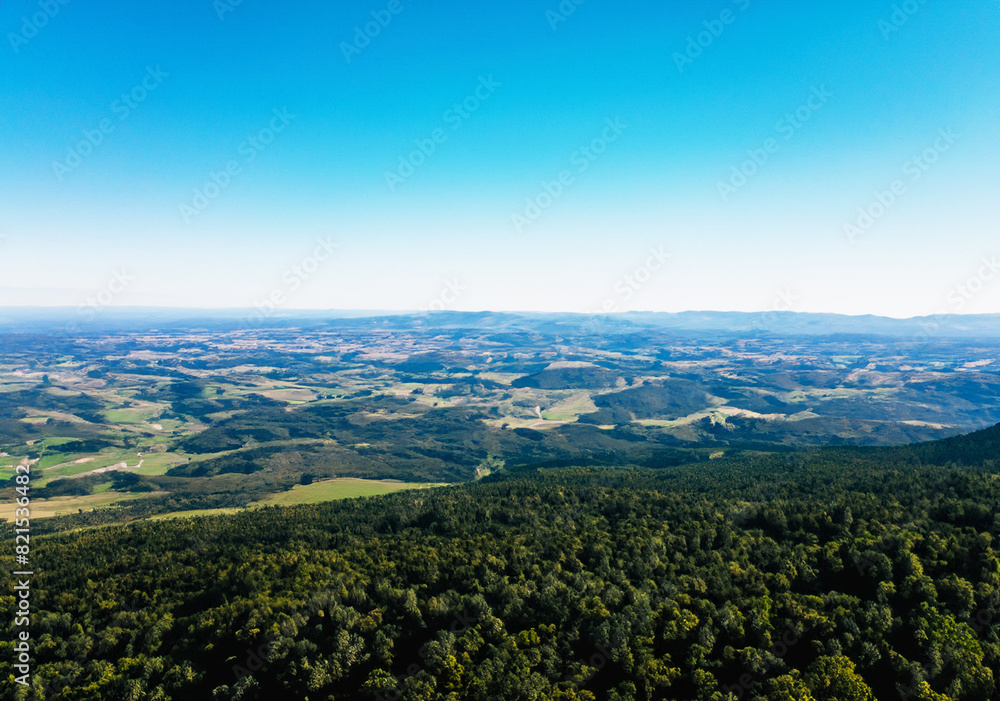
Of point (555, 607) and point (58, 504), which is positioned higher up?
point (555, 607)

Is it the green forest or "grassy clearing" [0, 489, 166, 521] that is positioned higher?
the green forest

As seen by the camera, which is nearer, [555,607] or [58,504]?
[555,607]

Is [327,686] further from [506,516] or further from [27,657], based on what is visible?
[506,516]

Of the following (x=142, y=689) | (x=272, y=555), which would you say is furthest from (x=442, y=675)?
(x=272, y=555)

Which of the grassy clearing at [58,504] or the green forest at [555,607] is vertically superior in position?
the green forest at [555,607]

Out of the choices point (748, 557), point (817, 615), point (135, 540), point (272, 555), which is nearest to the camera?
point (817, 615)

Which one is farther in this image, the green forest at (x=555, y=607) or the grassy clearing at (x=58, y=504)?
the grassy clearing at (x=58, y=504)

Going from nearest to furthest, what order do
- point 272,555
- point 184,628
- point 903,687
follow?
point 903,687
point 184,628
point 272,555

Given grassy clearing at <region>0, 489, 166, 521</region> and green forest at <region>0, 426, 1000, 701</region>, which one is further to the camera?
grassy clearing at <region>0, 489, 166, 521</region>
